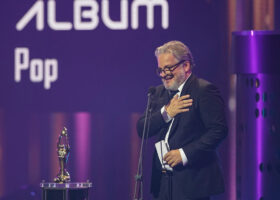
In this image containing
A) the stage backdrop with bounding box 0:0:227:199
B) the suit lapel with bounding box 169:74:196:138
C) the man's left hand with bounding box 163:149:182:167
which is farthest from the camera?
the stage backdrop with bounding box 0:0:227:199

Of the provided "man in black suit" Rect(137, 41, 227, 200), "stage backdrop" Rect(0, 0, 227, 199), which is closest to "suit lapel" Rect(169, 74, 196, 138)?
"man in black suit" Rect(137, 41, 227, 200)

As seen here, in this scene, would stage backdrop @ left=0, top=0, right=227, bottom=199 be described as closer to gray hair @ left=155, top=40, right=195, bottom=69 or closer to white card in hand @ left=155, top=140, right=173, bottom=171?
gray hair @ left=155, top=40, right=195, bottom=69

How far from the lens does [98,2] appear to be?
517cm

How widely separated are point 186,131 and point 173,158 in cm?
19

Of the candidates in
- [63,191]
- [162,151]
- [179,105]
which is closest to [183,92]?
[179,105]

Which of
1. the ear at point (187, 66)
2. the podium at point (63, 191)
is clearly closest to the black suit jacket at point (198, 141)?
the ear at point (187, 66)

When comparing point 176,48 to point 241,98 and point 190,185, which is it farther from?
point 190,185

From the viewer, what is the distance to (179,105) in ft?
11.8

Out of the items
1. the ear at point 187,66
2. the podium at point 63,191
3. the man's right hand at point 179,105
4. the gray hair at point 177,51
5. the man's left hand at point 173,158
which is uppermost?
the gray hair at point 177,51

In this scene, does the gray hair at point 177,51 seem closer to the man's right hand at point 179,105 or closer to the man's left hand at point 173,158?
the man's right hand at point 179,105

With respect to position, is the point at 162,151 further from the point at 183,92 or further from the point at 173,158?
the point at 183,92

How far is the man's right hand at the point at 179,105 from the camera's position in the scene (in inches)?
141

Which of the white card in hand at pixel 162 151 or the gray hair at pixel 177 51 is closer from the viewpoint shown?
the white card in hand at pixel 162 151

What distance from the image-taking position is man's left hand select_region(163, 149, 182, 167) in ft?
11.5
